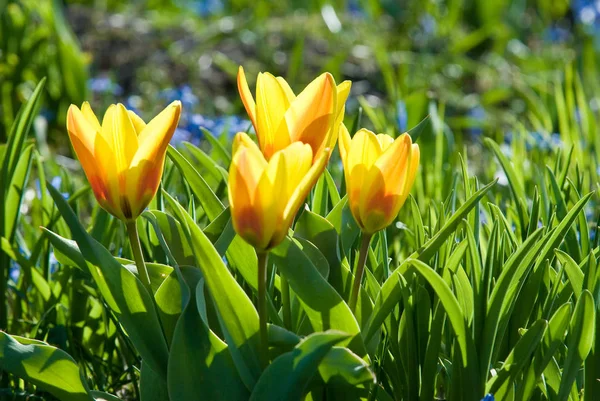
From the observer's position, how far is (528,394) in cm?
127

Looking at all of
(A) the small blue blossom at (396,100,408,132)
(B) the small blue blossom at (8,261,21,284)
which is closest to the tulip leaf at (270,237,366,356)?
(B) the small blue blossom at (8,261,21,284)

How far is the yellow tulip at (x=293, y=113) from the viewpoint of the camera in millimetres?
1133

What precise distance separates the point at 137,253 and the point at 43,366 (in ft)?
0.65

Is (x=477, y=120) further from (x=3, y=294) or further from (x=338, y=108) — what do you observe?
(x=338, y=108)

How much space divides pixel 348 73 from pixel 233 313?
315cm

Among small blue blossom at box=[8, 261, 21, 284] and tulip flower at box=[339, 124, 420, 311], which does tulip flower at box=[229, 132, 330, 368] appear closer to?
tulip flower at box=[339, 124, 420, 311]

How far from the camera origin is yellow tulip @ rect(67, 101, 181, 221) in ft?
3.60

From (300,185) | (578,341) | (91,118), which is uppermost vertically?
(91,118)

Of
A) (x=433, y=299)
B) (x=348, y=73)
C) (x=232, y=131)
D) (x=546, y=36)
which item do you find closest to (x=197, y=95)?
(x=348, y=73)

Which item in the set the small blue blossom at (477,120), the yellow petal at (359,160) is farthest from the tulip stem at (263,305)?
the small blue blossom at (477,120)

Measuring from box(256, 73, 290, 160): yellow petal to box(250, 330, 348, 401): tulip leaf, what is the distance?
266 millimetres

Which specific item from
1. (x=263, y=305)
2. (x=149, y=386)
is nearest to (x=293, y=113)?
(x=263, y=305)

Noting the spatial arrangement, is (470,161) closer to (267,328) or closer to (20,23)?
(20,23)

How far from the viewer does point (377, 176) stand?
42.9 inches
